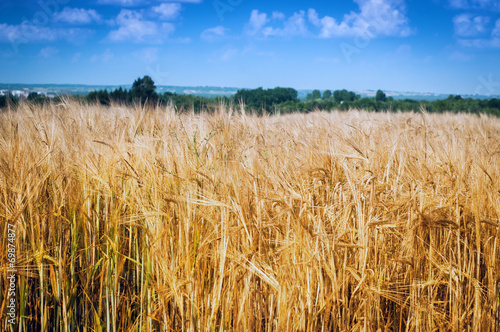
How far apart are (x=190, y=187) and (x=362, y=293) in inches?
34.4

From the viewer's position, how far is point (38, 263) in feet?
4.55

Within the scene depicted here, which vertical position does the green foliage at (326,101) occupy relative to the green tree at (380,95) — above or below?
below

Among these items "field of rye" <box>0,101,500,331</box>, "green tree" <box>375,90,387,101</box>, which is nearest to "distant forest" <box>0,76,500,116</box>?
"green tree" <box>375,90,387,101</box>

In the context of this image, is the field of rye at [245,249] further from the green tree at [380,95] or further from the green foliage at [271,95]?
the green tree at [380,95]

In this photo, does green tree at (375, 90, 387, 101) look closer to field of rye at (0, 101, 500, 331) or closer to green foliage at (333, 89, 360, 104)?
green foliage at (333, 89, 360, 104)

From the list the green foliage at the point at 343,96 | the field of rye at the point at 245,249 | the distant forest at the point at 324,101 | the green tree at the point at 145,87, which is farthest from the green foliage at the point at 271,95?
the field of rye at the point at 245,249

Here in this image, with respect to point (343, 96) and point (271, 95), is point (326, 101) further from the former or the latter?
point (271, 95)

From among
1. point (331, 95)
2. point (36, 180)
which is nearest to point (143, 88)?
point (331, 95)

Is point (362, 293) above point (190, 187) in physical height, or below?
below

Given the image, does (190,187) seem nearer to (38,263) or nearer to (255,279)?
(255,279)

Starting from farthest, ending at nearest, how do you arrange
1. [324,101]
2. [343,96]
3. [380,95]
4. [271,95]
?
[380,95] < [343,96] < [271,95] < [324,101]

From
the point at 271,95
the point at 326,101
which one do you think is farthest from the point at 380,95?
the point at 271,95

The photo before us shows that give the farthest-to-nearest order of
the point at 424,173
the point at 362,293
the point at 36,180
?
1. the point at 424,173
2. the point at 36,180
3. the point at 362,293

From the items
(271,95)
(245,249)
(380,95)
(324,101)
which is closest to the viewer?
(245,249)
